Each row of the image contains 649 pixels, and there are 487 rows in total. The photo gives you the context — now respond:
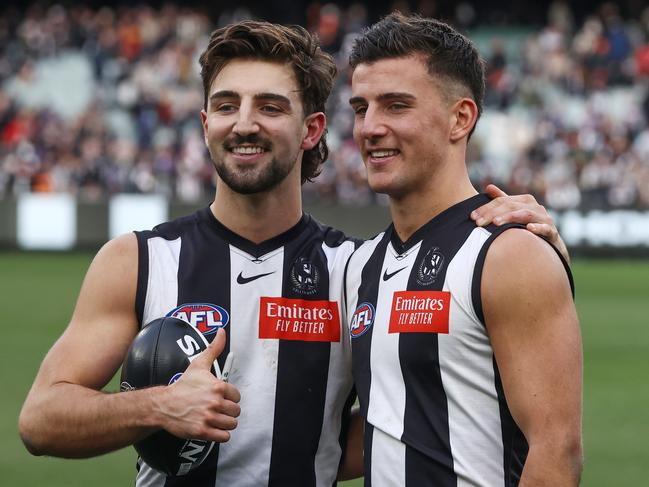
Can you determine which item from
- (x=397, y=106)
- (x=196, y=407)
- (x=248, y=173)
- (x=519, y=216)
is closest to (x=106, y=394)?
(x=196, y=407)

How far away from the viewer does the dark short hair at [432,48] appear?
3.55 meters

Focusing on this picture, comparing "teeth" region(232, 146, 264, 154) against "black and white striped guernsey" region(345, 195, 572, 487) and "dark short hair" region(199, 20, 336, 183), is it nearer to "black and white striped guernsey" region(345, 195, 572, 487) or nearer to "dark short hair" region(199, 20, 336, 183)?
"dark short hair" region(199, 20, 336, 183)

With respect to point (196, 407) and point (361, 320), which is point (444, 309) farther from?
point (196, 407)

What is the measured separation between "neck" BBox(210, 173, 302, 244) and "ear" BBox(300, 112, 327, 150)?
142mm

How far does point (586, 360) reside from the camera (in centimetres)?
1134

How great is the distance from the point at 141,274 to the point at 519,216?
1232 mm

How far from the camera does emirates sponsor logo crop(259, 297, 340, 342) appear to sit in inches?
154

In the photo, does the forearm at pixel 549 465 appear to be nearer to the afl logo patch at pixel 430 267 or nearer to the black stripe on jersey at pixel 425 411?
the black stripe on jersey at pixel 425 411

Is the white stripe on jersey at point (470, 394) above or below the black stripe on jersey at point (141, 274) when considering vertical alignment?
below

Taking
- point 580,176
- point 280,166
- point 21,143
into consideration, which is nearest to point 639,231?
point 580,176

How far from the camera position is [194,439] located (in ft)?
11.2

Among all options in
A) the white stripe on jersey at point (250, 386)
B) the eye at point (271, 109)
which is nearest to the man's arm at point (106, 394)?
the white stripe on jersey at point (250, 386)

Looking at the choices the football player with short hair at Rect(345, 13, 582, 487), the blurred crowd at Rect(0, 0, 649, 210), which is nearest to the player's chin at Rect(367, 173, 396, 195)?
the football player with short hair at Rect(345, 13, 582, 487)

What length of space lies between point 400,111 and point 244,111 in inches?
22.6
